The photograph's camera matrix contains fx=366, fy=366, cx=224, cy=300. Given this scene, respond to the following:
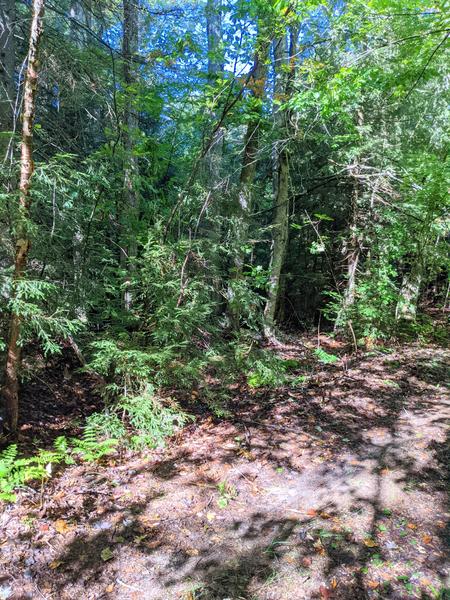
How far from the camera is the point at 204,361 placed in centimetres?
496

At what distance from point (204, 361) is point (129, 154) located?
3.22 m

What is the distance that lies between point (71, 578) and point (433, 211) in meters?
8.24

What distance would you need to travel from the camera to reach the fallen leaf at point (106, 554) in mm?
2709

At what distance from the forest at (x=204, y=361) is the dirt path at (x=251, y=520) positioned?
2 cm

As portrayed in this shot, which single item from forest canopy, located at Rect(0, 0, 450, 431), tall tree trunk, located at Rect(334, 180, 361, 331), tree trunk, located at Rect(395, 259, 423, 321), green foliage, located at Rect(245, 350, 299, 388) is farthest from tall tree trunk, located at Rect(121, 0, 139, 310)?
tree trunk, located at Rect(395, 259, 423, 321)

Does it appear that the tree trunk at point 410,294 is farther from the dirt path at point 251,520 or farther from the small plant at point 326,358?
the dirt path at point 251,520

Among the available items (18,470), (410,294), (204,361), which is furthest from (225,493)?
(410,294)

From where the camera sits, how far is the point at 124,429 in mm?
4477

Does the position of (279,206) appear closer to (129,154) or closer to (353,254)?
(353,254)

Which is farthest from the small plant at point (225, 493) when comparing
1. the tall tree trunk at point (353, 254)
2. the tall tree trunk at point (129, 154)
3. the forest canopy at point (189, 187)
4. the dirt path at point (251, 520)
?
the tall tree trunk at point (353, 254)

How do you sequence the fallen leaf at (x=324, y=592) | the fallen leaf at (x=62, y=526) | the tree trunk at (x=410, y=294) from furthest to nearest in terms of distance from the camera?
the tree trunk at (x=410, y=294), the fallen leaf at (x=62, y=526), the fallen leaf at (x=324, y=592)

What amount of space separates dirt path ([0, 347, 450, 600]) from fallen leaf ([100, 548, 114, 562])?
0.01 metres

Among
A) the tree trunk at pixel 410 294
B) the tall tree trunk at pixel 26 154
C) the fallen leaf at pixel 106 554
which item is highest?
the tall tree trunk at pixel 26 154

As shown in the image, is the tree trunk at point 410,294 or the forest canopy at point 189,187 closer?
the forest canopy at point 189,187
